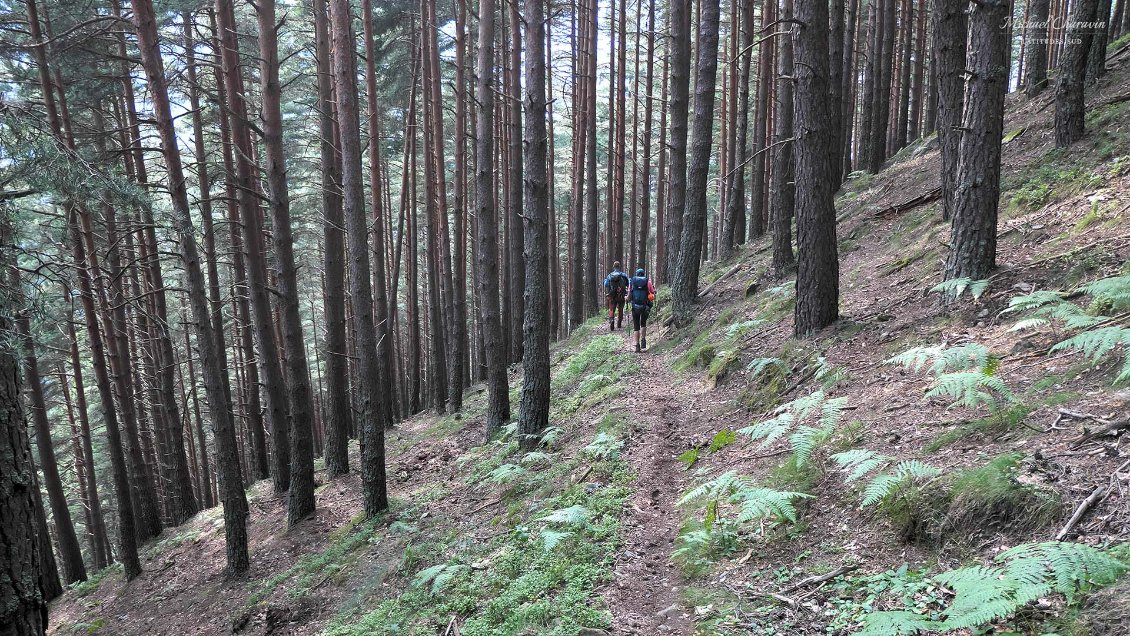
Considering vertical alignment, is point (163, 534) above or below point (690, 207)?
below

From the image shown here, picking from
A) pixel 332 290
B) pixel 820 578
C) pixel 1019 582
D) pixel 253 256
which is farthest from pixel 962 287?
pixel 253 256

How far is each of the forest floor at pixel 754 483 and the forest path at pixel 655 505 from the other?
3cm

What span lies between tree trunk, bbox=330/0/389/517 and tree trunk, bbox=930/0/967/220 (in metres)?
9.06

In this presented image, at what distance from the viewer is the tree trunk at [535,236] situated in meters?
8.66

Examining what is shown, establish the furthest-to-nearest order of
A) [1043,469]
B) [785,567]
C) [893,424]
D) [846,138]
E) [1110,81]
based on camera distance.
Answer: [846,138] → [1110,81] → [893,424] → [785,567] → [1043,469]

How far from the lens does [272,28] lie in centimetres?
929

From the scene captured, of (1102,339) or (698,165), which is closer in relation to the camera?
(1102,339)

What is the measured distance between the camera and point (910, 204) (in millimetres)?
12023

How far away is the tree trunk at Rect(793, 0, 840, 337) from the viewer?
7.40 meters

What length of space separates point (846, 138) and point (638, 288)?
1205 cm

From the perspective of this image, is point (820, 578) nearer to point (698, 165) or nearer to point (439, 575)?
point (439, 575)

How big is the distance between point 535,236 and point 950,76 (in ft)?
23.0

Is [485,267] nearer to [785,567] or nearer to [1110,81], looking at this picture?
[785,567]

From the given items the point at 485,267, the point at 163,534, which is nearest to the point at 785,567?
the point at 485,267
